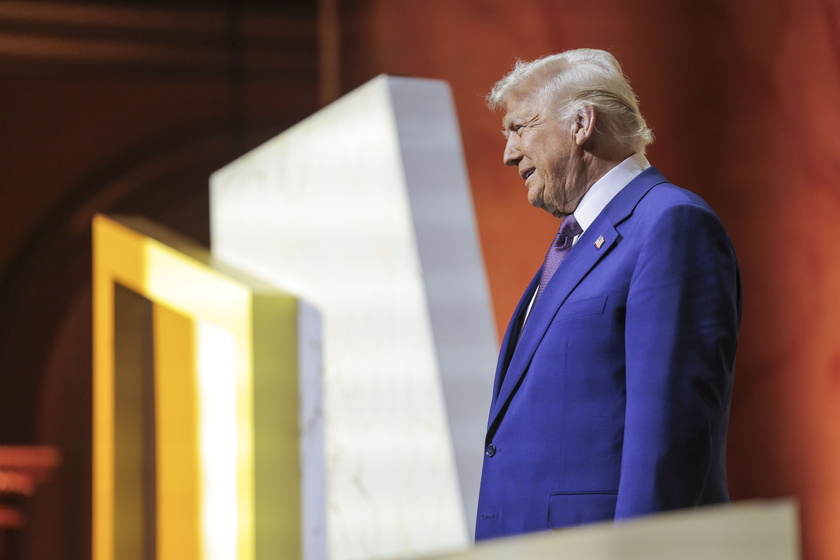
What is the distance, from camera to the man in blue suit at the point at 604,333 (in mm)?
997

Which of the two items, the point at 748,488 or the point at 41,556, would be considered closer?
the point at 748,488

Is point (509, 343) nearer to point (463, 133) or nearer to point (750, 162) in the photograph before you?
point (750, 162)

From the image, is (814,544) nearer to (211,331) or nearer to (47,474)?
(211,331)

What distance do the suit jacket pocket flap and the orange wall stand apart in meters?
1.33

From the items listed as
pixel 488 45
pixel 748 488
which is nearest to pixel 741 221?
pixel 748 488

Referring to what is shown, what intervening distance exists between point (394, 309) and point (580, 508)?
0.54 metres

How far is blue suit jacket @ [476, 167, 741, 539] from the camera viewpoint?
992 mm

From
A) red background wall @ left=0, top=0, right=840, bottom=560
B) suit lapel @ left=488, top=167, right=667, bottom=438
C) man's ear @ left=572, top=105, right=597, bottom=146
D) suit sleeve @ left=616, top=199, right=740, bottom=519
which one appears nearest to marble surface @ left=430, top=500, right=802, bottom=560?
suit sleeve @ left=616, top=199, right=740, bottom=519

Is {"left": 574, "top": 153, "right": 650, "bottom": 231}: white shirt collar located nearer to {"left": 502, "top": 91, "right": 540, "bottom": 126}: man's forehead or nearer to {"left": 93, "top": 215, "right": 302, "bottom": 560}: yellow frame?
{"left": 502, "top": 91, "right": 540, "bottom": 126}: man's forehead

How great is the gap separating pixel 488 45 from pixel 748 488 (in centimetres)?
137

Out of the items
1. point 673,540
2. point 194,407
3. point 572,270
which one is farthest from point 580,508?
point 194,407

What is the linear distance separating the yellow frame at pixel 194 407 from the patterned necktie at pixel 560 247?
63cm

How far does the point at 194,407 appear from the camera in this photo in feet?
6.38

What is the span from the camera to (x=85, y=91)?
3371 mm
